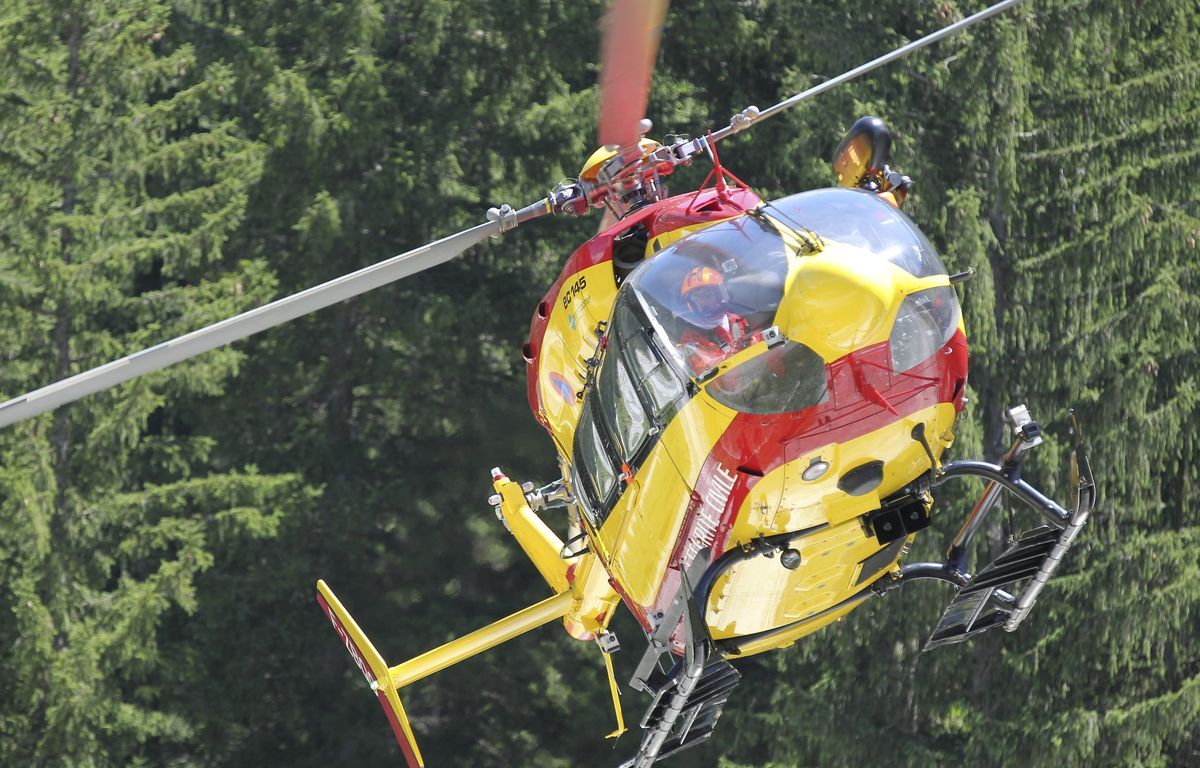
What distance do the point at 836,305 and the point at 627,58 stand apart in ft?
4.28

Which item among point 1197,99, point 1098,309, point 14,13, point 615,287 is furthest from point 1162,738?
point 14,13

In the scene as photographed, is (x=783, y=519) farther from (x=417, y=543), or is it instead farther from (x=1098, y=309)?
(x=417, y=543)

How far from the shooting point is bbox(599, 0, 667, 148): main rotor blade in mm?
6934

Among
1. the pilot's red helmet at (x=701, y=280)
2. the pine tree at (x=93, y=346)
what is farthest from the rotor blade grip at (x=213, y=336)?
the pine tree at (x=93, y=346)

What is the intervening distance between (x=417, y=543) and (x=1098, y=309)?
7.58 m

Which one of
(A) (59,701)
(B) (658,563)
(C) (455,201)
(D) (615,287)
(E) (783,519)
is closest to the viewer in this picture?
(E) (783,519)

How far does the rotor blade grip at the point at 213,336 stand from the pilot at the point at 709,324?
120 centimetres

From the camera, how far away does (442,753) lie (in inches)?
754

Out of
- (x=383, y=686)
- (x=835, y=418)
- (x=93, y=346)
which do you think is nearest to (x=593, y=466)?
(x=835, y=418)

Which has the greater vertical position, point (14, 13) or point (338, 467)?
point (14, 13)

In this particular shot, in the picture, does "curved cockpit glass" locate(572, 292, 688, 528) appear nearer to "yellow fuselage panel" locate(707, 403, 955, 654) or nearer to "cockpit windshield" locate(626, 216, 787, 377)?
"cockpit windshield" locate(626, 216, 787, 377)

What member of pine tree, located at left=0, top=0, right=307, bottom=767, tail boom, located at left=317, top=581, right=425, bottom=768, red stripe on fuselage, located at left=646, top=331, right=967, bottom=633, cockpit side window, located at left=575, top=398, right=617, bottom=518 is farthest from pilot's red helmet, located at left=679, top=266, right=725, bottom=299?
pine tree, located at left=0, top=0, right=307, bottom=767

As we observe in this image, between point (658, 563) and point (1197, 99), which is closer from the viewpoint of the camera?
point (658, 563)

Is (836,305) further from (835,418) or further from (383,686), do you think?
(383,686)
